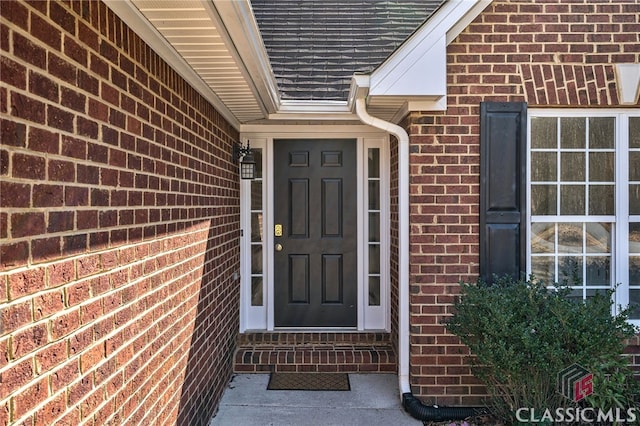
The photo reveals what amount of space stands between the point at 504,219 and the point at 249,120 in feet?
8.59

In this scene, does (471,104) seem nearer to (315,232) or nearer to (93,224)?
(315,232)

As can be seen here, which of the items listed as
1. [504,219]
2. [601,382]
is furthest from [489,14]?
[601,382]

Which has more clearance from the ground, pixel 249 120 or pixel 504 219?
pixel 249 120

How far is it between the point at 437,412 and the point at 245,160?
2935mm

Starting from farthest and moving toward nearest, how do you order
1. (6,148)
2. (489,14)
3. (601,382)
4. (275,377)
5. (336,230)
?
(336,230), (275,377), (489,14), (601,382), (6,148)

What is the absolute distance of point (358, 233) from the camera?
5.11 m

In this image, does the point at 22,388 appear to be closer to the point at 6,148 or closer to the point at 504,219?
the point at 6,148

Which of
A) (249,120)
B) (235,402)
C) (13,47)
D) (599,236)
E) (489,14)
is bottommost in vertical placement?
(235,402)

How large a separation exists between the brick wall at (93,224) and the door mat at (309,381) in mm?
1168

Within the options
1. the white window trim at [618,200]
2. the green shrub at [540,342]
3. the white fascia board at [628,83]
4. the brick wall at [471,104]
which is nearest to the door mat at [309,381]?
the brick wall at [471,104]

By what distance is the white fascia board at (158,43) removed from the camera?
2047mm

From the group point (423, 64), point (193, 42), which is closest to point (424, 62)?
point (423, 64)

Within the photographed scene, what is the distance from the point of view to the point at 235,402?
406 centimetres

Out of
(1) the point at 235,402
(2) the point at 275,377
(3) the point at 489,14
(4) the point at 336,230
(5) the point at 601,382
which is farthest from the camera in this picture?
(4) the point at 336,230
